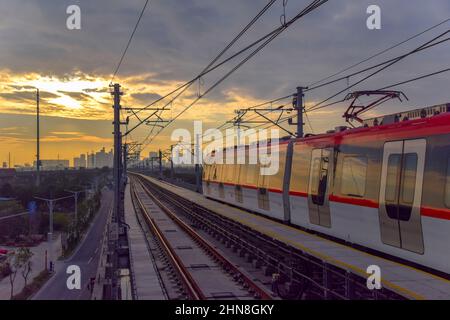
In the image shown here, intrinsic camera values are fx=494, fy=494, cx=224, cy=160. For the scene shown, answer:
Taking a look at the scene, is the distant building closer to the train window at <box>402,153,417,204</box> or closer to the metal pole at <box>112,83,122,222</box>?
the metal pole at <box>112,83,122,222</box>

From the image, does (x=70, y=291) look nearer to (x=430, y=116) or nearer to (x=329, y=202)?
(x=329, y=202)

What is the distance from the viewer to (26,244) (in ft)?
214

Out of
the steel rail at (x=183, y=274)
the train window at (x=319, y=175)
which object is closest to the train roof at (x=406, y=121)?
the train window at (x=319, y=175)

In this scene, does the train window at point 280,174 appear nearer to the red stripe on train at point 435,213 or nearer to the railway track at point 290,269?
the railway track at point 290,269

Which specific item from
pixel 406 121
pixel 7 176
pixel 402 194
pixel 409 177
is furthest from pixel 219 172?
pixel 7 176

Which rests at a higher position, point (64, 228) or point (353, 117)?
point (353, 117)

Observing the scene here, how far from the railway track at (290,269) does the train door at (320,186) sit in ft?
5.24

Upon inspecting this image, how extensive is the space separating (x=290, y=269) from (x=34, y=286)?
3724 centimetres

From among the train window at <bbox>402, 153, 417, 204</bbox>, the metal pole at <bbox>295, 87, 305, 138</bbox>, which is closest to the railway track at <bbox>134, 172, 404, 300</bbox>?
the train window at <bbox>402, 153, 417, 204</bbox>

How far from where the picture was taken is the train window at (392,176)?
404 inches

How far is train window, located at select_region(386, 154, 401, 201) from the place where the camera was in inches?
404

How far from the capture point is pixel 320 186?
14.2 metres

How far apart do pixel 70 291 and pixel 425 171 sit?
37.1 meters
